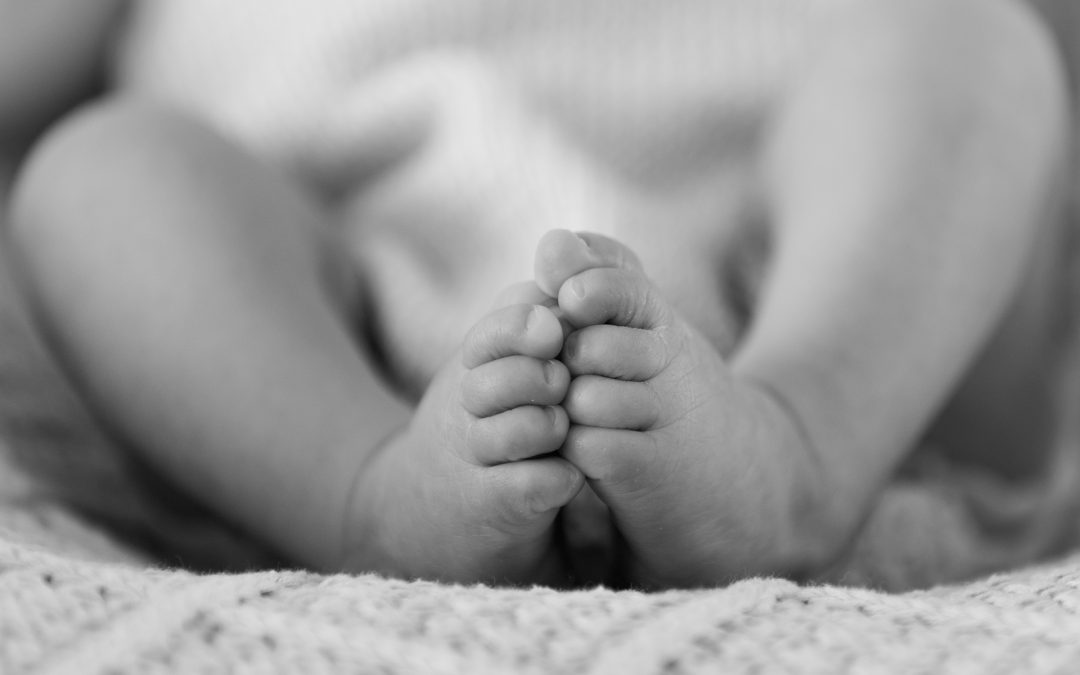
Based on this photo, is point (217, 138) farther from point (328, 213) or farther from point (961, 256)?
point (961, 256)

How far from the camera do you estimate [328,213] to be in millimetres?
726

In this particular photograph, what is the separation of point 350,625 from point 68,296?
27 centimetres

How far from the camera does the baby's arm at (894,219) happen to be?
0.48 m

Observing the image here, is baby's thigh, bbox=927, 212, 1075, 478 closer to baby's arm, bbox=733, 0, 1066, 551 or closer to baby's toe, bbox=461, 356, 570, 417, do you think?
baby's arm, bbox=733, 0, 1066, 551

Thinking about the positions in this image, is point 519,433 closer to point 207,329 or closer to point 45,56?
point 207,329

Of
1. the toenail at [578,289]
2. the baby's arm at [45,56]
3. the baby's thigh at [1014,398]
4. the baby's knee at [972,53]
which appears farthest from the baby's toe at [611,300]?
the baby's arm at [45,56]

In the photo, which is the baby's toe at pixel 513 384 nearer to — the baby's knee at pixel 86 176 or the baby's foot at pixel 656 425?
the baby's foot at pixel 656 425

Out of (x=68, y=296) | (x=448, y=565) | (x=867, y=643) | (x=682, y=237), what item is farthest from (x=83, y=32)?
(x=867, y=643)

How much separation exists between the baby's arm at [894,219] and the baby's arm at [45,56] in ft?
1.70

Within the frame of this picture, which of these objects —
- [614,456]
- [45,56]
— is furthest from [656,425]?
[45,56]

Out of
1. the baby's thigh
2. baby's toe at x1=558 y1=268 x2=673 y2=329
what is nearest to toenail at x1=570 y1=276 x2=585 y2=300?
baby's toe at x1=558 y1=268 x2=673 y2=329

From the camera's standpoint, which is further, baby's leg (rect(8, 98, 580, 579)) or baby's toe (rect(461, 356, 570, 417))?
baby's leg (rect(8, 98, 580, 579))

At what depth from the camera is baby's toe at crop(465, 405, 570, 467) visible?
360 millimetres

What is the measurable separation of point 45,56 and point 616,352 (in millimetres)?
623
